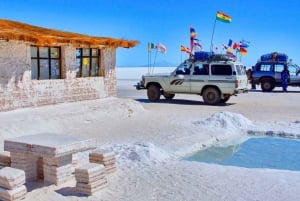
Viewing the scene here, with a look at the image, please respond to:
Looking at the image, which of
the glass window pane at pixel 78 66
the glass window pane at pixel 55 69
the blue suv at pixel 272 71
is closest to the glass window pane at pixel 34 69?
the glass window pane at pixel 55 69

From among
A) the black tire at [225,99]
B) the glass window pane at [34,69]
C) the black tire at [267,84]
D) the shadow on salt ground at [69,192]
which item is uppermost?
the glass window pane at [34,69]

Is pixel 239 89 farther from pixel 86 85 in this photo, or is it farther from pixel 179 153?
pixel 179 153

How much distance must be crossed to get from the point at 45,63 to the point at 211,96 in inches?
355

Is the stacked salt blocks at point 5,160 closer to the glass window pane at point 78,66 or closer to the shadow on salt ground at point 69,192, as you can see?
the shadow on salt ground at point 69,192

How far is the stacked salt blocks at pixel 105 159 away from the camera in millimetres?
7531

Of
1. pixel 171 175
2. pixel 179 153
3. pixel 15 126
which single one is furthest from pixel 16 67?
pixel 171 175

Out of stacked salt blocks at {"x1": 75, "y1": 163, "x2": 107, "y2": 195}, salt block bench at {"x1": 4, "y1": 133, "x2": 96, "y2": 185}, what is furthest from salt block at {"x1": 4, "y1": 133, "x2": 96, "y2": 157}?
stacked salt blocks at {"x1": 75, "y1": 163, "x2": 107, "y2": 195}

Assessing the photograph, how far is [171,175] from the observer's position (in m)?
7.56

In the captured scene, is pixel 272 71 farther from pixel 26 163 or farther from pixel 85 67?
pixel 26 163

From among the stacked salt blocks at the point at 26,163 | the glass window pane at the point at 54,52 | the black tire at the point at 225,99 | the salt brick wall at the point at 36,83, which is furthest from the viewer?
the black tire at the point at 225,99

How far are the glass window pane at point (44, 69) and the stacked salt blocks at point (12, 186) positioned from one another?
8679mm

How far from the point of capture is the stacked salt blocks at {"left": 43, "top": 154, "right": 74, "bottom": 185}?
22.4 ft

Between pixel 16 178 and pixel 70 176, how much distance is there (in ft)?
3.85

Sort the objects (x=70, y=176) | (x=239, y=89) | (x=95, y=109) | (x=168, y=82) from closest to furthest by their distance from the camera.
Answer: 1. (x=70, y=176)
2. (x=95, y=109)
3. (x=239, y=89)
4. (x=168, y=82)
